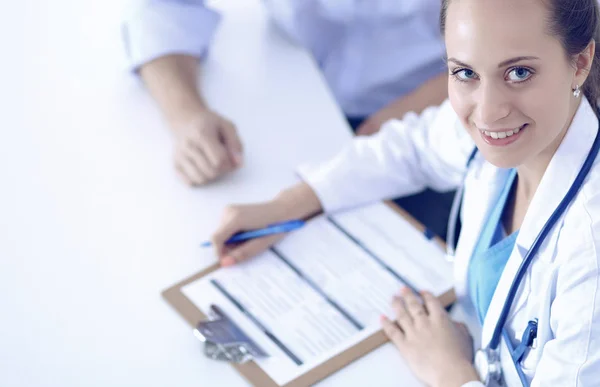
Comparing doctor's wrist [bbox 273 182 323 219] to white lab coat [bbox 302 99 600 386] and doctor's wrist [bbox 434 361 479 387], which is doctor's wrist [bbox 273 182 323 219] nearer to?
white lab coat [bbox 302 99 600 386]

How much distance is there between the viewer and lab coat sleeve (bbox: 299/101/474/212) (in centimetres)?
144

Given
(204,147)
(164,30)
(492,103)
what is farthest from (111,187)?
(492,103)

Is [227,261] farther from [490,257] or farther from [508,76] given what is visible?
[508,76]

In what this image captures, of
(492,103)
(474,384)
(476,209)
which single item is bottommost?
(474,384)

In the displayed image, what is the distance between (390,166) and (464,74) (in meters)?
0.42

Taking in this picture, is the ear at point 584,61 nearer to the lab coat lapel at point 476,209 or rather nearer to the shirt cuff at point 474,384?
the lab coat lapel at point 476,209

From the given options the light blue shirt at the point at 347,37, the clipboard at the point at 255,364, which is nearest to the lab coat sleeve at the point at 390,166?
the clipboard at the point at 255,364

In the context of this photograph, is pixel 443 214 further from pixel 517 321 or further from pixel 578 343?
pixel 578 343

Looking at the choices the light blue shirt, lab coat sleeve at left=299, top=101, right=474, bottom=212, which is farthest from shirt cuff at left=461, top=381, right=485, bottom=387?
the light blue shirt

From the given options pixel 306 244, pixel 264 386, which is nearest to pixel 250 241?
pixel 306 244

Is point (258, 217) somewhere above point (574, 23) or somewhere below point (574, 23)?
below

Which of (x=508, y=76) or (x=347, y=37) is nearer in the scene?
(x=508, y=76)

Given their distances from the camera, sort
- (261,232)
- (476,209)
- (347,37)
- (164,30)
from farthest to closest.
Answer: (347,37) < (164,30) < (261,232) < (476,209)

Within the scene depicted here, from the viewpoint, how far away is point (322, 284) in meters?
1.31
